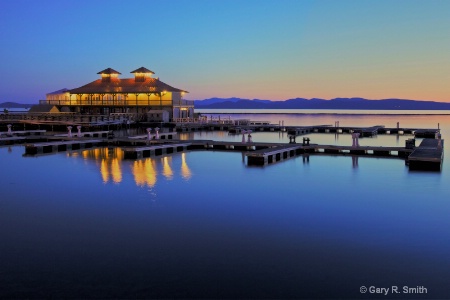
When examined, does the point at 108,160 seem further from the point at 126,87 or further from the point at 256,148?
the point at 126,87

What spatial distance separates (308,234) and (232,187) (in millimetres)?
7166

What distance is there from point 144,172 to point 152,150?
25.6 feet

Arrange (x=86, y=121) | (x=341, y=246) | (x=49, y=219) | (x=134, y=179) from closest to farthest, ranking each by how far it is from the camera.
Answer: (x=341, y=246)
(x=49, y=219)
(x=134, y=179)
(x=86, y=121)

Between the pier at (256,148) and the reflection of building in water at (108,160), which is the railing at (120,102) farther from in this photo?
the reflection of building in water at (108,160)

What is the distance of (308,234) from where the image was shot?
11.8 m

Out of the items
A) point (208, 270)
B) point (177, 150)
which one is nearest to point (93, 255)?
point (208, 270)

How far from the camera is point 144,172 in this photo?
22312 millimetres

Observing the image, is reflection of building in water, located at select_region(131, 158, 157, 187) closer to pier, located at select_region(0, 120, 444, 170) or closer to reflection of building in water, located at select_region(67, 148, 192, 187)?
reflection of building in water, located at select_region(67, 148, 192, 187)

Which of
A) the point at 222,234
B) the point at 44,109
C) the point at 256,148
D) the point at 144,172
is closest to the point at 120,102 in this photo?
the point at 44,109

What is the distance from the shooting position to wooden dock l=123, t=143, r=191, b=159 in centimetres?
2808

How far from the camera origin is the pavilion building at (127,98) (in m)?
65.2

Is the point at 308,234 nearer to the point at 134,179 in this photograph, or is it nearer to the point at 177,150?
the point at 134,179

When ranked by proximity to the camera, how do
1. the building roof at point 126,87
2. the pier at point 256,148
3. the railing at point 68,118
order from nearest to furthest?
the pier at point 256,148, the railing at point 68,118, the building roof at point 126,87

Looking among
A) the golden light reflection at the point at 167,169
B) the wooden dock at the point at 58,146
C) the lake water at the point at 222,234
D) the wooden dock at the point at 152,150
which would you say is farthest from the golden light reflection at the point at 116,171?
the wooden dock at the point at 58,146
